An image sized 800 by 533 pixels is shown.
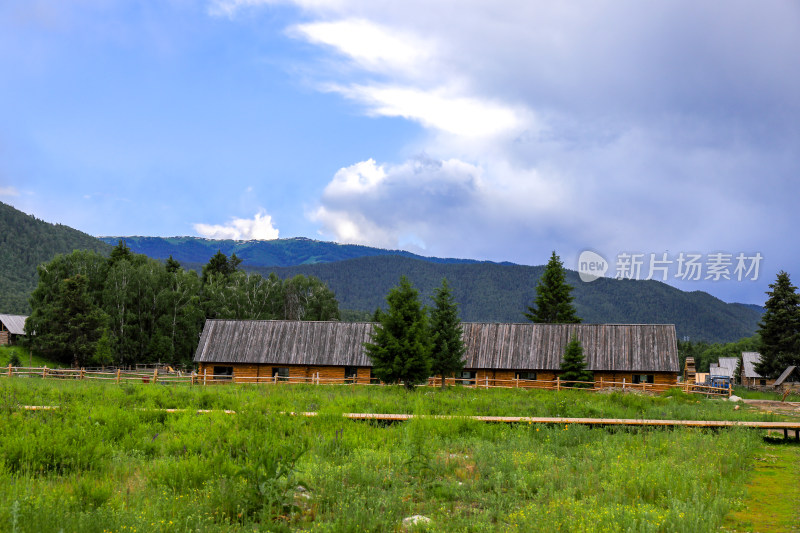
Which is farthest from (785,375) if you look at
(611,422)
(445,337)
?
(611,422)

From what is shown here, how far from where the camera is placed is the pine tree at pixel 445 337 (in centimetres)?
3997

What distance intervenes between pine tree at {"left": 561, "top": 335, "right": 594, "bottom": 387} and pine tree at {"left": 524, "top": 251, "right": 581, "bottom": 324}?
2003cm

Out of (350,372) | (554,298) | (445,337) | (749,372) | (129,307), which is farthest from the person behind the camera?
(749,372)

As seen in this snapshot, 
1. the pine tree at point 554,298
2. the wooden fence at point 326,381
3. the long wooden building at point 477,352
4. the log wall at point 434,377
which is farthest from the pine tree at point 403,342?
the pine tree at point 554,298

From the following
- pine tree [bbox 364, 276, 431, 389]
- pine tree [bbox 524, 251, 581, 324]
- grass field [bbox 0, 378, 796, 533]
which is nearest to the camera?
grass field [bbox 0, 378, 796, 533]

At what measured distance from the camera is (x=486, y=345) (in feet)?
154

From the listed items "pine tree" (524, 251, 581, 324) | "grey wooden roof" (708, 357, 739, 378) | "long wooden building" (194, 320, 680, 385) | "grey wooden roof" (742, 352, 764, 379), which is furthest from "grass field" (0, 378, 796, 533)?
"grey wooden roof" (708, 357, 739, 378)

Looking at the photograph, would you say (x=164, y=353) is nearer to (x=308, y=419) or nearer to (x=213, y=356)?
(x=213, y=356)

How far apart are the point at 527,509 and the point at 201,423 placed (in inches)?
377

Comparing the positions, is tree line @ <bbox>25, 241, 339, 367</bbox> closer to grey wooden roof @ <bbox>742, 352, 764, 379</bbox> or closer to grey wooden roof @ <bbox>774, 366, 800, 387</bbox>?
grey wooden roof @ <bbox>774, 366, 800, 387</bbox>

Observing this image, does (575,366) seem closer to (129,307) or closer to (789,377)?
(789,377)

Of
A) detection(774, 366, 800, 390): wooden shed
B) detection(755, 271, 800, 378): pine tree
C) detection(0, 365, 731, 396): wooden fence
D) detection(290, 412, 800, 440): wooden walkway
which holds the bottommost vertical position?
detection(0, 365, 731, 396): wooden fence

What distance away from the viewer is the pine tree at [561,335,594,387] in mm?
42125

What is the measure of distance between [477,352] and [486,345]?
1.00 metres
